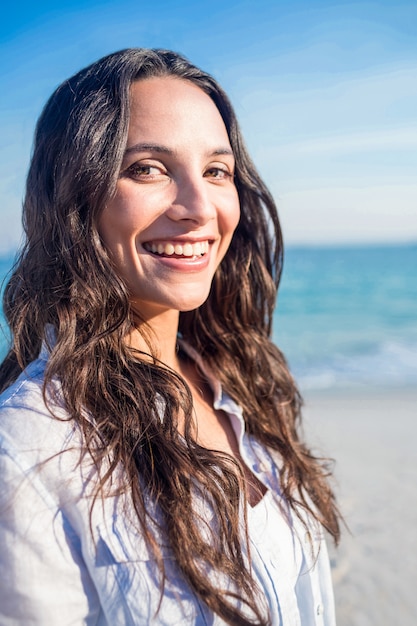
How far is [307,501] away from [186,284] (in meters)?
0.98

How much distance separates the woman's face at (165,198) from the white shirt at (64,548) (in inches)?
19.2

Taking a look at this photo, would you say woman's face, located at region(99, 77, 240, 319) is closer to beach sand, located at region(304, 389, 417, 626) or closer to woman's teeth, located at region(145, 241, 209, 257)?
woman's teeth, located at region(145, 241, 209, 257)

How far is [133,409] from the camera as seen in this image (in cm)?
183

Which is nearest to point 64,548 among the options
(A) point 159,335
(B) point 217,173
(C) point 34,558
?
(C) point 34,558

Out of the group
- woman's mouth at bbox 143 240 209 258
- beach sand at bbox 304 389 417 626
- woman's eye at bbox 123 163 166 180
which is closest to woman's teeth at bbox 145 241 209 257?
woman's mouth at bbox 143 240 209 258

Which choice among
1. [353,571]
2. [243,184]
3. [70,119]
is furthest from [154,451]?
[353,571]

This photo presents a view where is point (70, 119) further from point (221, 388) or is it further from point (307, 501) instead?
point (307, 501)

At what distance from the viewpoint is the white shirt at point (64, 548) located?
1.49 m

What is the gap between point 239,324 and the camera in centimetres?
284

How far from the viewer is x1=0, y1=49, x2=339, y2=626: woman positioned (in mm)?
1582

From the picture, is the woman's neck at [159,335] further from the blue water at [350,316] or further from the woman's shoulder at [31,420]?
the blue water at [350,316]

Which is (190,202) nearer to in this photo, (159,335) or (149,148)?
(149,148)

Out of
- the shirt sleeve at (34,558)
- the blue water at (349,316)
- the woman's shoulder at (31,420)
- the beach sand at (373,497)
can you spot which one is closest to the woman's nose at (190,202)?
the woman's shoulder at (31,420)

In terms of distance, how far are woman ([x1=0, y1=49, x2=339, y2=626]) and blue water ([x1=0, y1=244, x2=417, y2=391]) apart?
1344 mm
